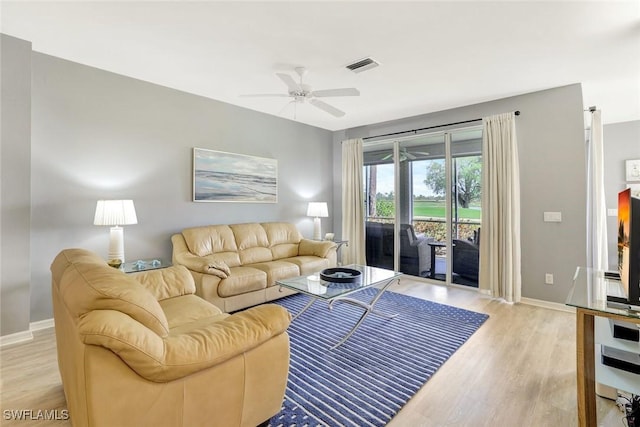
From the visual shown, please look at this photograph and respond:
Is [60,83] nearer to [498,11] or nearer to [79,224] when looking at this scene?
[79,224]

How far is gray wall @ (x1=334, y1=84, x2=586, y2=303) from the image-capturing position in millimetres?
3449

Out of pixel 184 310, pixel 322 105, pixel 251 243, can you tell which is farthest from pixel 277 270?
pixel 322 105

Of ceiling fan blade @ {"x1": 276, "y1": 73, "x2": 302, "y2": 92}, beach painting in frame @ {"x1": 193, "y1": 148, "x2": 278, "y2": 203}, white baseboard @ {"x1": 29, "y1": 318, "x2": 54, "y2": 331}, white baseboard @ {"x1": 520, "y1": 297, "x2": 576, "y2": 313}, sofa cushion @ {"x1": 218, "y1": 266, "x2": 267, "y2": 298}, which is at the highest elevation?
ceiling fan blade @ {"x1": 276, "y1": 73, "x2": 302, "y2": 92}

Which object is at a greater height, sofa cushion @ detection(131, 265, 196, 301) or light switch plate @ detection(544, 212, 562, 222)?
light switch plate @ detection(544, 212, 562, 222)

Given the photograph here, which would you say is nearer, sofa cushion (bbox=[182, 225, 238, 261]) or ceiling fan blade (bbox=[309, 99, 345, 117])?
ceiling fan blade (bbox=[309, 99, 345, 117])

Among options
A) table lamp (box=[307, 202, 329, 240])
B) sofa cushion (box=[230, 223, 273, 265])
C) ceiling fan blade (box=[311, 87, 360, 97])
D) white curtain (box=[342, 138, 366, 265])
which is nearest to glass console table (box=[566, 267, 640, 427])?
ceiling fan blade (box=[311, 87, 360, 97])

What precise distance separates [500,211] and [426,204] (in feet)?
3.65

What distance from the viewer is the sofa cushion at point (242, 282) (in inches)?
124

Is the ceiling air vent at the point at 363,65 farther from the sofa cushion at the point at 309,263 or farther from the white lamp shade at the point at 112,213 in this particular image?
the white lamp shade at the point at 112,213

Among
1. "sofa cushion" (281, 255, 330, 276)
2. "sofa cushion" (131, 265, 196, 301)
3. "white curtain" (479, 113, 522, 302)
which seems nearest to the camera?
"sofa cushion" (131, 265, 196, 301)

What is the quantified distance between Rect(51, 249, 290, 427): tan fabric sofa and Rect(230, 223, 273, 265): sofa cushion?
235 cm

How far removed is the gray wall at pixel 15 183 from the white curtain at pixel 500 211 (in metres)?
5.09

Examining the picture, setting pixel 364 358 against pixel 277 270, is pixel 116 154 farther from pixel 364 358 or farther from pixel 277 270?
pixel 364 358

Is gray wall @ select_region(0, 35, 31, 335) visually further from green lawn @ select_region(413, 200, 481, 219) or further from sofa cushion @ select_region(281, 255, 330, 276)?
green lawn @ select_region(413, 200, 481, 219)
